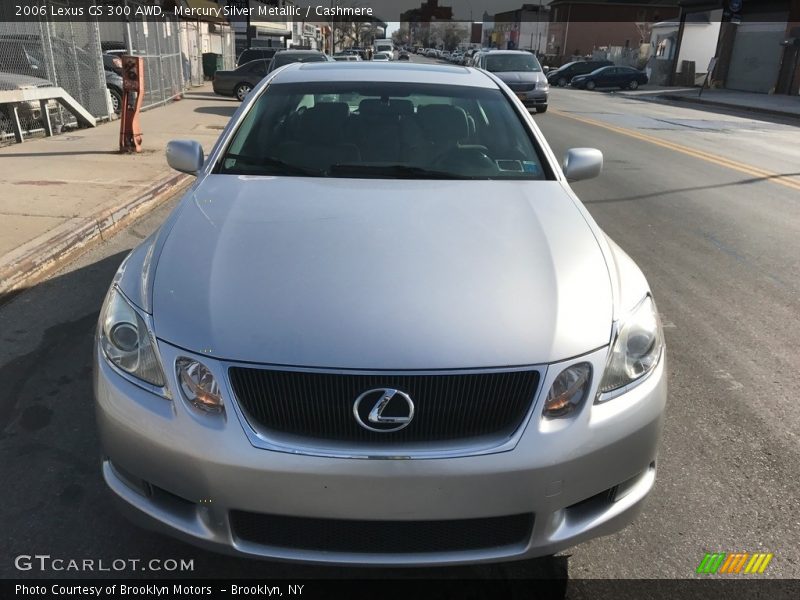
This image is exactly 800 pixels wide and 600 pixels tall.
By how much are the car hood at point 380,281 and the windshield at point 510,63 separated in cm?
1811

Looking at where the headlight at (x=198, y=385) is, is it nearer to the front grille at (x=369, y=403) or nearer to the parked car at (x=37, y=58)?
the front grille at (x=369, y=403)

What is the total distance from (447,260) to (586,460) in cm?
83

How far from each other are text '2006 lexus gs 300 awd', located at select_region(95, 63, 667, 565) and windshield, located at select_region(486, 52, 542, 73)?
18.6 metres

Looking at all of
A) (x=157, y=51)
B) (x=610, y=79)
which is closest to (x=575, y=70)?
(x=610, y=79)

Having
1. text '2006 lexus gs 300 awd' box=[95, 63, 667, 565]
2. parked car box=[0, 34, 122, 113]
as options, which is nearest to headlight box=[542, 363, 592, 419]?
text '2006 lexus gs 300 awd' box=[95, 63, 667, 565]

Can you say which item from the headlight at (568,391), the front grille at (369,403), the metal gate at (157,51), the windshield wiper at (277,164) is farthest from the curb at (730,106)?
the front grille at (369,403)

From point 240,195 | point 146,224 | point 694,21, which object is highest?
point 694,21

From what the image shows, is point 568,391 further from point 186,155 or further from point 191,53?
point 191,53

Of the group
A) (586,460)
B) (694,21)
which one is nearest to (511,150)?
(586,460)

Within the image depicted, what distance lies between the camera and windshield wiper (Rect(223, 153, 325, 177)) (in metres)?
3.23

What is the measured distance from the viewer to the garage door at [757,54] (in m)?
36.0

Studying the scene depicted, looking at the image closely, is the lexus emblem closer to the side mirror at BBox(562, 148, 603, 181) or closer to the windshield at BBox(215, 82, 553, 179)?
the windshield at BBox(215, 82, 553, 179)

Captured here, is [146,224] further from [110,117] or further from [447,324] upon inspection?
[110,117]

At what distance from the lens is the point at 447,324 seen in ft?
6.54
